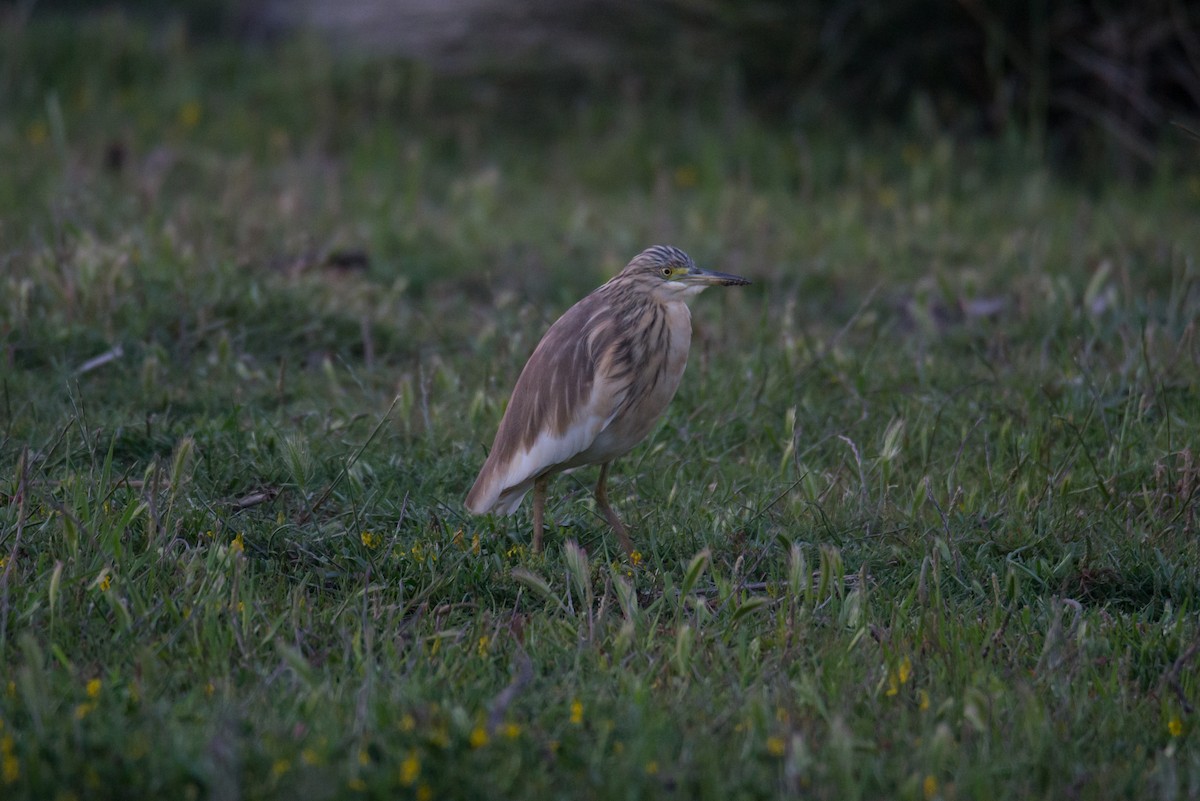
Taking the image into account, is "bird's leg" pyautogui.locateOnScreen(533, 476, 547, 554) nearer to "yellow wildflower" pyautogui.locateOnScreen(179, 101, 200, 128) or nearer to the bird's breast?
the bird's breast

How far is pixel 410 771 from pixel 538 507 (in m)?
1.39

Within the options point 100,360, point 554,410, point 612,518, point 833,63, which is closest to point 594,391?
point 554,410

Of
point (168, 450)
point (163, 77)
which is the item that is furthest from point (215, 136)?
point (168, 450)

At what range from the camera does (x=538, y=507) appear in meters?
3.86

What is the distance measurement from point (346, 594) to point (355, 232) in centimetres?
354

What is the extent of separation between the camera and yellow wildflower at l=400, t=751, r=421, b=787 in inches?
99.9

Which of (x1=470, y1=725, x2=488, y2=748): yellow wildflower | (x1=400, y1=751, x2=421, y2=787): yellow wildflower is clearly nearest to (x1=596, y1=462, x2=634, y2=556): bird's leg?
(x1=470, y1=725, x2=488, y2=748): yellow wildflower

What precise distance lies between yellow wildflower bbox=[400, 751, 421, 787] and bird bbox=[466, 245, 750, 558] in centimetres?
126

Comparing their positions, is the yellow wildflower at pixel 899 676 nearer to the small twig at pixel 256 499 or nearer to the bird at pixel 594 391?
the bird at pixel 594 391

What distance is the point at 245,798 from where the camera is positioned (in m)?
2.51

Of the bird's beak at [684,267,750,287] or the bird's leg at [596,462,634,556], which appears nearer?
the bird's leg at [596,462,634,556]

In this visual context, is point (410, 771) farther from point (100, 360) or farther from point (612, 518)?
point (100, 360)

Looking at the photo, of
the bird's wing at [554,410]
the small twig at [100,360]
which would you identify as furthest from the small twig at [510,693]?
the small twig at [100,360]

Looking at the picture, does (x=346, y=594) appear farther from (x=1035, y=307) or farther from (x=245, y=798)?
(x=1035, y=307)
